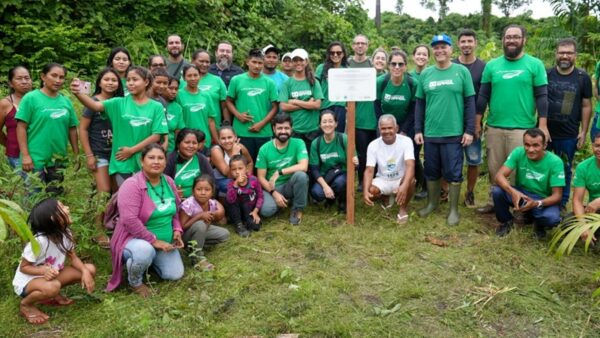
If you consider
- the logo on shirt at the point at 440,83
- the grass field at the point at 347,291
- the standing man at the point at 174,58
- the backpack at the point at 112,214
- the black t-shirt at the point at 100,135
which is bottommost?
the grass field at the point at 347,291

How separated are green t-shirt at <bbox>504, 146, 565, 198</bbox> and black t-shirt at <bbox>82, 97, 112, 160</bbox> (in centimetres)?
397

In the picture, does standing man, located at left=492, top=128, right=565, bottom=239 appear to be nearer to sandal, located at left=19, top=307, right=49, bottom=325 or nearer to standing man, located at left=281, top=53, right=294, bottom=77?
standing man, located at left=281, top=53, right=294, bottom=77

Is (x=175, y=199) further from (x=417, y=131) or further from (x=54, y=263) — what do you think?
(x=417, y=131)

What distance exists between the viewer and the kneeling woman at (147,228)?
158 inches

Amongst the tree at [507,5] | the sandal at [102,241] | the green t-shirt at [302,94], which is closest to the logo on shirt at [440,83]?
the green t-shirt at [302,94]

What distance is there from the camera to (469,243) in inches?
200

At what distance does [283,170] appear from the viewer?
5812mm

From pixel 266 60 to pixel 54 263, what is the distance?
3.63 m

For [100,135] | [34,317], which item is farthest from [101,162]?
[34,317]

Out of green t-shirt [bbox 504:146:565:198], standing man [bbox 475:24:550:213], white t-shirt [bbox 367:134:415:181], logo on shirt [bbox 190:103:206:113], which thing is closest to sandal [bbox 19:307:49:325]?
logo on shirt [bbox 190:103:206:113]

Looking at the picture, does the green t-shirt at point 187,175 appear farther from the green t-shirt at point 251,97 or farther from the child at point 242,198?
the green t-shirt at point 251,97

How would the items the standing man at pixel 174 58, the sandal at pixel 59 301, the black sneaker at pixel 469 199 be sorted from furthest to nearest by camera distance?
the standing man at pixel 174 58
the black sneaker at pixel 469 199
the sandal at pixel 59 301

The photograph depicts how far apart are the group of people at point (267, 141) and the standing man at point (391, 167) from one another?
2 cm

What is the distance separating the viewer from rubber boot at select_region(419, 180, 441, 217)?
19.1 ft
